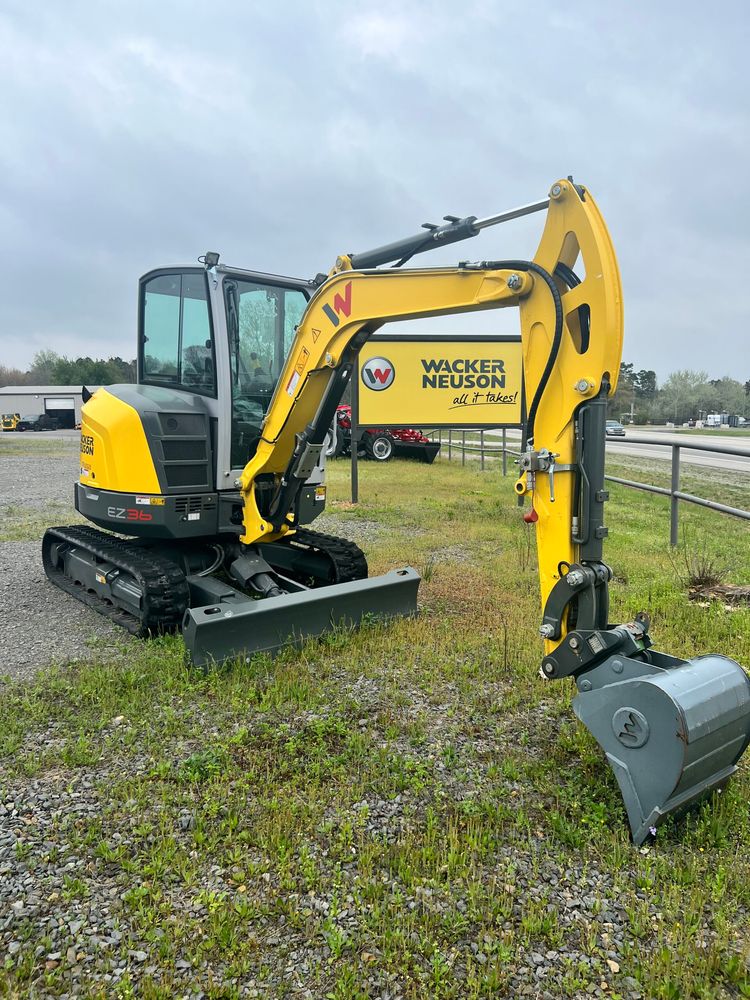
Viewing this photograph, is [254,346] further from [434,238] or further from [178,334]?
[434,238]

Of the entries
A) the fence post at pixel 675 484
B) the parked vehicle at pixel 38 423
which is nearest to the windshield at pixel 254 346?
the fence post at pixel 675 484

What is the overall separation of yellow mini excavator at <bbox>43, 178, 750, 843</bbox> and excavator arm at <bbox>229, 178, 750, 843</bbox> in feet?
0.03

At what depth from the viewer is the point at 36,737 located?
3.93 metres

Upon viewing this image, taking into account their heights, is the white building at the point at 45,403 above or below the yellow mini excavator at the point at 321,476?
above

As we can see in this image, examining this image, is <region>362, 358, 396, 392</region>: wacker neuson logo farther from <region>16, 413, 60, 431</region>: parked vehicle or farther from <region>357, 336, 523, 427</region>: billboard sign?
<region>16, 413, 60, 431</region>: parked vehicle

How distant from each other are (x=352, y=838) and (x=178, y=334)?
15.1ft

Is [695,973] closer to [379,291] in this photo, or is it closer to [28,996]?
[28,996]

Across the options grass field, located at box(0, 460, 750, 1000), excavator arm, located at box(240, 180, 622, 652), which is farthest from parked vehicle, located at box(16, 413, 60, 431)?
excavator arm, located at box(240, 180, 622, 652)

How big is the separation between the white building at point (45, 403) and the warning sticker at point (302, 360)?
56756 millimetres

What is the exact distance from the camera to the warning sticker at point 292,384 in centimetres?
550

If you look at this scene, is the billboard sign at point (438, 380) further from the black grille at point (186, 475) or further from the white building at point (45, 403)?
the white building at point (45, 403)

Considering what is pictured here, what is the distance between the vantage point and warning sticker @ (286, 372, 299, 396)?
5504mm

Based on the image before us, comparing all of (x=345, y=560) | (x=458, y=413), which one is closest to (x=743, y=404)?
(x=458, y=413)

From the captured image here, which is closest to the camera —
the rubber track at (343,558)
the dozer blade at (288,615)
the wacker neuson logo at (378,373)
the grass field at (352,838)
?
the grass field at (352,838)
